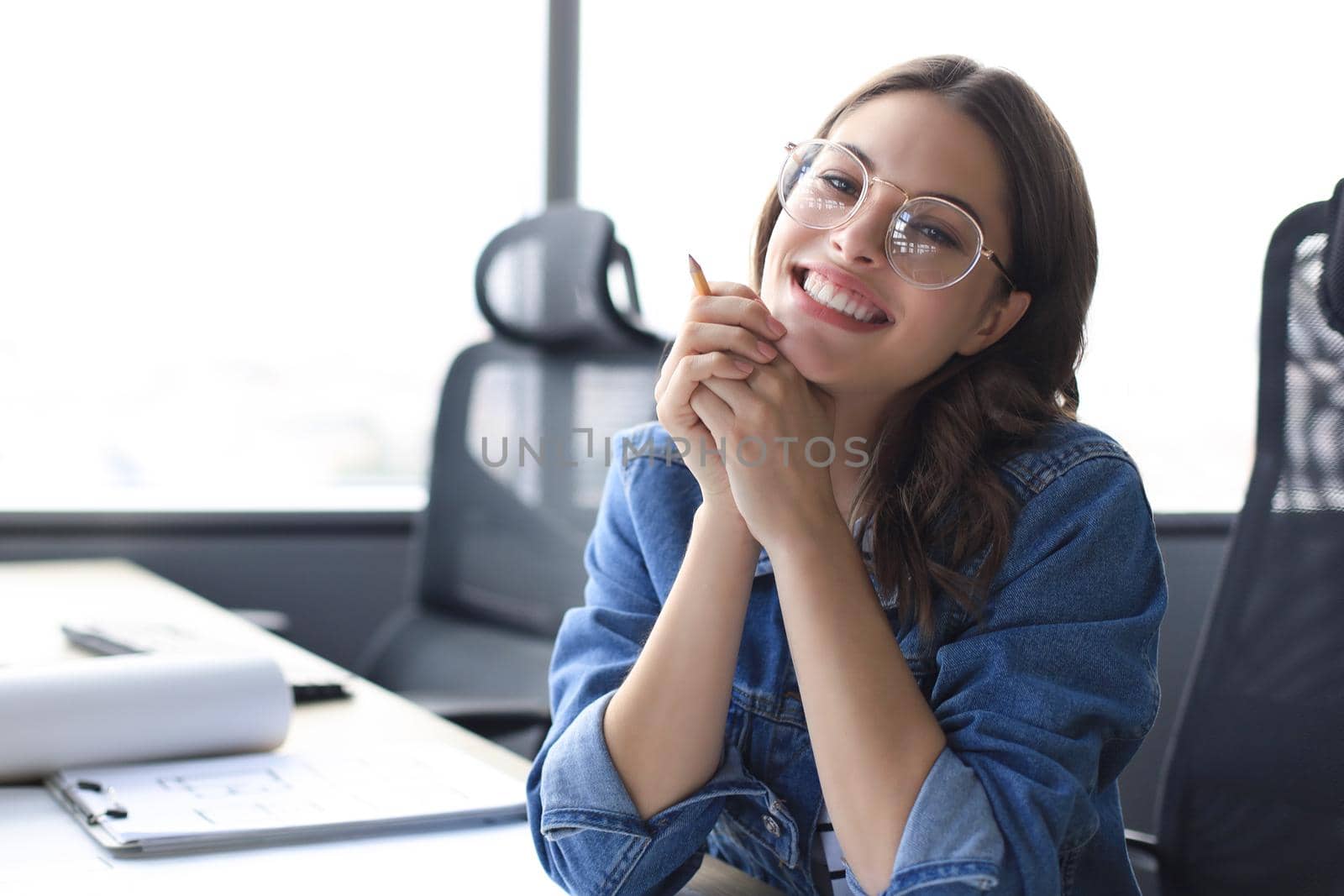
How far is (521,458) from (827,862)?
1123 millimetres

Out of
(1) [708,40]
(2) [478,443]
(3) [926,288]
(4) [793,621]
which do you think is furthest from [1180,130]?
(4) [793,621]

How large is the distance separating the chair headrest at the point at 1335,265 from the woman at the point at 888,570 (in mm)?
242

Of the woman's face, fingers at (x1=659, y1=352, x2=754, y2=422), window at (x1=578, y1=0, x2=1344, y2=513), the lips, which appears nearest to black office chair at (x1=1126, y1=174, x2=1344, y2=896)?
the woman's face

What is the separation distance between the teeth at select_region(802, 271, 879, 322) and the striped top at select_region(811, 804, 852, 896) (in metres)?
0.38

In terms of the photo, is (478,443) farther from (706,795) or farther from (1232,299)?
(1232,299)

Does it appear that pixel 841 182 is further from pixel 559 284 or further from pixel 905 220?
pixel 559 284

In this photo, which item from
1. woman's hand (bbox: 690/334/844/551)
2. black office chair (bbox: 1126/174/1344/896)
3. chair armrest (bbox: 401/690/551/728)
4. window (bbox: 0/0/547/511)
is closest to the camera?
woman's hand (bbox: 690/334/844/551)

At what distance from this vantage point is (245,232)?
2645 mm

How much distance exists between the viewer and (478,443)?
2086 mm

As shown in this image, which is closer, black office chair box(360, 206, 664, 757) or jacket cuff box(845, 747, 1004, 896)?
jacket cuff box(845, 747, 1004, 896)

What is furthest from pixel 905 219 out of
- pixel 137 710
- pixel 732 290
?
pixel 137 710

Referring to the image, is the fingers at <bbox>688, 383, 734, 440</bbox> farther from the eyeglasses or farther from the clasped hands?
the eyeglasses

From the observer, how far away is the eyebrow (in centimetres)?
96

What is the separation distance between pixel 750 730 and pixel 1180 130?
6.83ft
